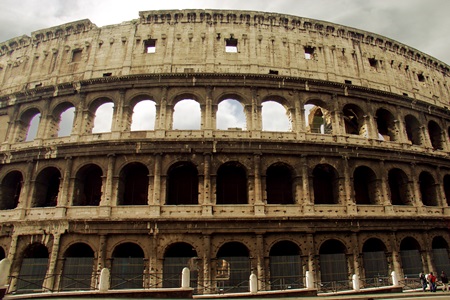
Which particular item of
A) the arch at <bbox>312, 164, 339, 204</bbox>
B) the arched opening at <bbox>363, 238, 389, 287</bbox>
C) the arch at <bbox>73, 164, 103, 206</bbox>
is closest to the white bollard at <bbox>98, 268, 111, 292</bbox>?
the arch at <bbox>73, 164, 103, 206</bbox>

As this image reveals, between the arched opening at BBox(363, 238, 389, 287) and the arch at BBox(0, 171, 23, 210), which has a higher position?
the arch at BBox(0, 171, 23, 210)

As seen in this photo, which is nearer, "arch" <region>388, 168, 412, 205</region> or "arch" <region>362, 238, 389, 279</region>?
"arch" <region>362, 238, 389, 279</region>

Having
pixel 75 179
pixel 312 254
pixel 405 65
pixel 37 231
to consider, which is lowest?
pixel 312 254

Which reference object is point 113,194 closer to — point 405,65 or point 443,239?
point 443,239

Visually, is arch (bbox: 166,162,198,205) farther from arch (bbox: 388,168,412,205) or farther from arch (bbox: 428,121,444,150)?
arch (bbox: 428,121,444,150)

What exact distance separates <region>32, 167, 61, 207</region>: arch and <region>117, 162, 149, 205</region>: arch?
3.37 m

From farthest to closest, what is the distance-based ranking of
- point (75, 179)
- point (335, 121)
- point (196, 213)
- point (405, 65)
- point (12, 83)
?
point (405, 65) < point (12, 83) < point (335, 121) < point (75, 179) < point (196, 213)

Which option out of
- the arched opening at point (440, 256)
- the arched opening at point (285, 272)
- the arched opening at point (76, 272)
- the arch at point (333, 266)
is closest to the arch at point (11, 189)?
the arched opening at point (76, 272)

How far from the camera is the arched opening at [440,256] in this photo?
16.8 meters

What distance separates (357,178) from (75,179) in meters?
15.4

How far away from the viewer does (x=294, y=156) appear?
16000mm

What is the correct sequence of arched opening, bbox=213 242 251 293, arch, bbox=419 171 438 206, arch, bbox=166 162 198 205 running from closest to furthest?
arched opening, bbox=213 242 251 293 < arch, bbox=166 162 198 205 < arch, bbox=419 171 438 206

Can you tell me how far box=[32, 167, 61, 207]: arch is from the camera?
633 inches

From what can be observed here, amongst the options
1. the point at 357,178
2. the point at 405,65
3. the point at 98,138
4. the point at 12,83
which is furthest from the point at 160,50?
Result: the point at 405,65
